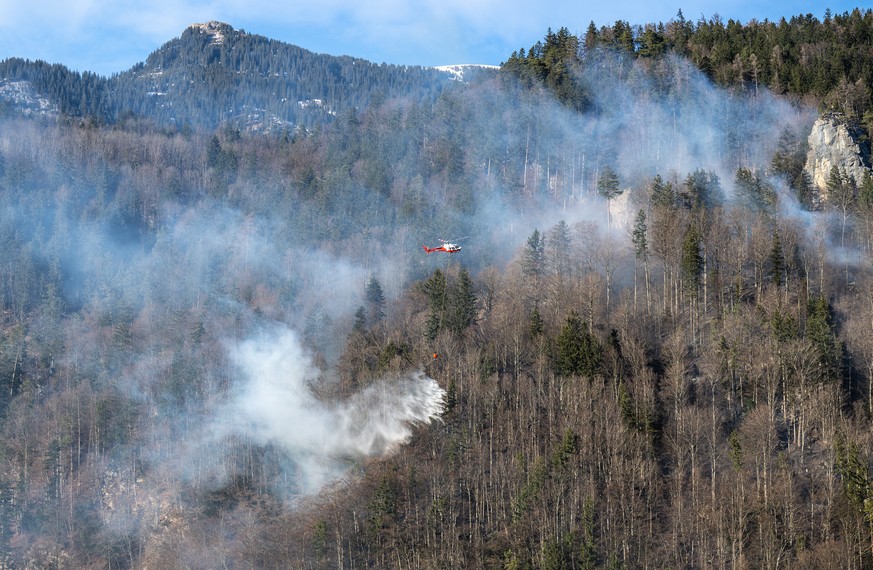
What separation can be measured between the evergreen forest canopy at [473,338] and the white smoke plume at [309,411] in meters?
0.24

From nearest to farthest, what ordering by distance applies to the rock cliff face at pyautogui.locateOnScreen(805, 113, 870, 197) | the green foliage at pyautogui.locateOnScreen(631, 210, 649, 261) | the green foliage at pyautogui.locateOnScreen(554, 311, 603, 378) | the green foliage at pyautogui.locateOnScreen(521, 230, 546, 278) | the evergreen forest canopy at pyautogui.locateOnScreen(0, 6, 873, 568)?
the evergreen forest canopy at pyautogui.locateOnScreen(0, 6, 873, 568)
the green foliage at pyautogui.locateOnScreen(554, 311, 603, 378)
the green foliage at pyautogui.locateOnScreen(631, 210, 649, 261)
the green foliage at pyautogui.locateOnScreen(521, 230, 546, 278)
the rock cliff face at pyautogui.locateOnScreen(805, 113, 870, 197)

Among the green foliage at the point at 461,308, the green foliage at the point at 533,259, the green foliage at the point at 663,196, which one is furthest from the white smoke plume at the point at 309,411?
the green foliage at the point at 663,196

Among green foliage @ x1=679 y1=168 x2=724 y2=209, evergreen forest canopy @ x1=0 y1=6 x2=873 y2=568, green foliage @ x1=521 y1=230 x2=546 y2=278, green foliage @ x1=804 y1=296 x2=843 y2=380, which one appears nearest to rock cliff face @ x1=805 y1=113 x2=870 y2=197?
evergreen forest canopy @ x1=0 y1=6 x2=873 y2=568

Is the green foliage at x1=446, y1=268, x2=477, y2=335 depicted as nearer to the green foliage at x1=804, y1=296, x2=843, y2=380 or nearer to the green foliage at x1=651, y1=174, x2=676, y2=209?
the green foliage at x1=651, y1=174, x2=676, y2=209

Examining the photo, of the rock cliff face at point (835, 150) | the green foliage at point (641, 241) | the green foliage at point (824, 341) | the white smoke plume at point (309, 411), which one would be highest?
the rock cliff face at point (835, 150)

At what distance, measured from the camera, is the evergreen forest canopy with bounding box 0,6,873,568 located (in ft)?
184

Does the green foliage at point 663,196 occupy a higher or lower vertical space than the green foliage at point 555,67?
lower

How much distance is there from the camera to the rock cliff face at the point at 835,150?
8750 centimetres

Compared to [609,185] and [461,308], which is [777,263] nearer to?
[461,308]

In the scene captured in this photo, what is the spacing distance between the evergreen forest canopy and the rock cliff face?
1722 mm

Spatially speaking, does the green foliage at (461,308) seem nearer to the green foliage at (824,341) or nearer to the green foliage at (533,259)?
the green foliage at (533,259)

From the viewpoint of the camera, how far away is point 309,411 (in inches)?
2936

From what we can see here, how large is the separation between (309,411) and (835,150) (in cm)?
5553

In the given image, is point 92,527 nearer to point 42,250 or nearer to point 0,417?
point 0,417
